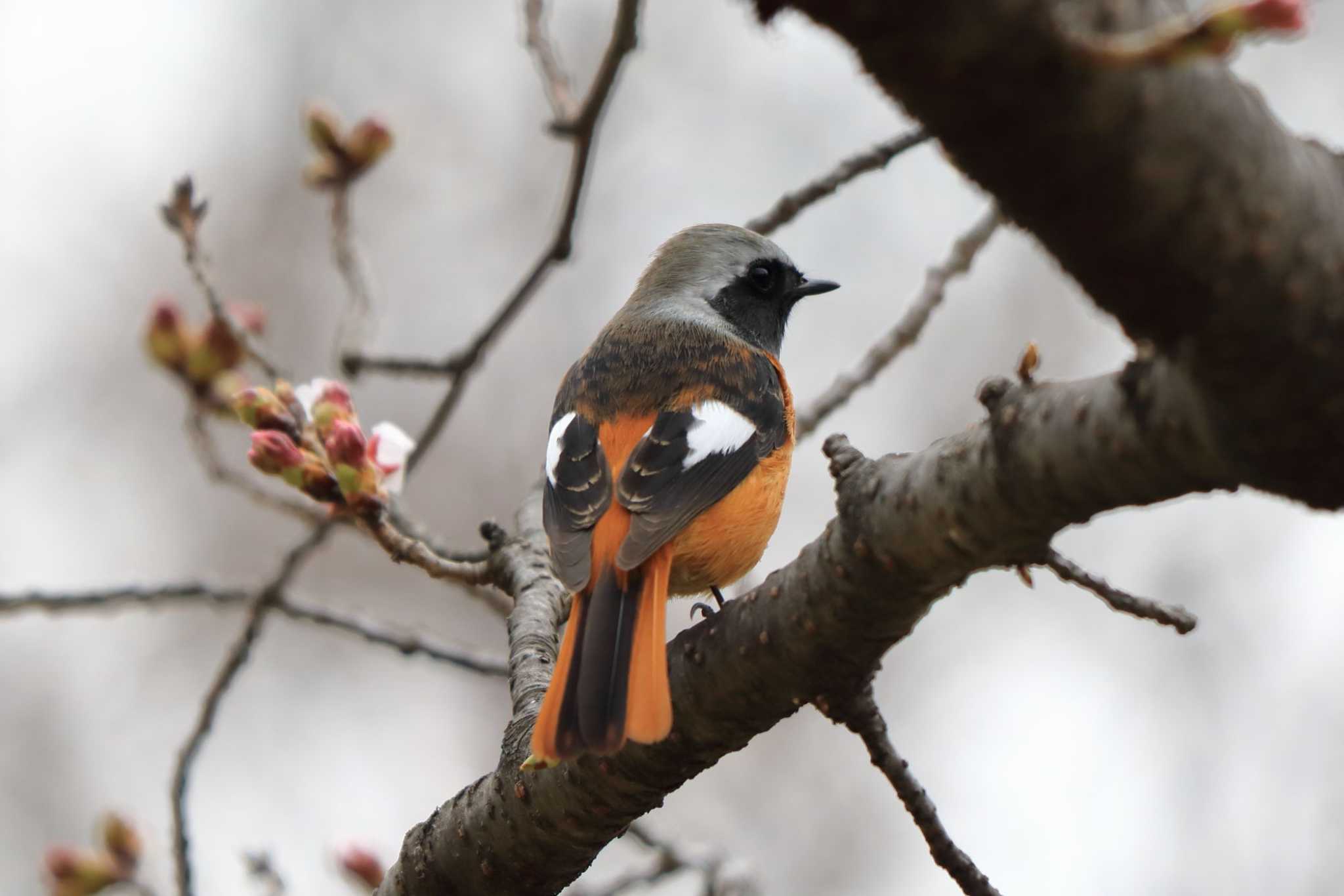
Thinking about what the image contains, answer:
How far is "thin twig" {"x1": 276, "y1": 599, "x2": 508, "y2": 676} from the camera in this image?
363 centimetres

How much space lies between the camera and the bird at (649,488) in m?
2.26

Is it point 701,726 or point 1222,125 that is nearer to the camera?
point 1222,125

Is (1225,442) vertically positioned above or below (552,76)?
below

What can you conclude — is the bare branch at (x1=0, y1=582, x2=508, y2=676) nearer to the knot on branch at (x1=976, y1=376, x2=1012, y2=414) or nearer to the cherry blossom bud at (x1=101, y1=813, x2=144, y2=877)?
the cherry blossom bud at (x1=101, y1=813, x2=144, y2=877)

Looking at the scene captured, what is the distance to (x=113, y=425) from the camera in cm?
998

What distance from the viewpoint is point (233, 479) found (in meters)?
4.17

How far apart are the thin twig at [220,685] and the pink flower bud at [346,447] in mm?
660

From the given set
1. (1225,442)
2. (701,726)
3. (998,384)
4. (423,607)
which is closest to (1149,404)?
(1225,442)

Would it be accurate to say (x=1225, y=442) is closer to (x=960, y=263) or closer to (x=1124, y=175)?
(x=1124, y=175)

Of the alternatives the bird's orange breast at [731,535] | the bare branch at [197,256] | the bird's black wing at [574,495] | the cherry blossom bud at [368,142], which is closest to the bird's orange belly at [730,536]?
the bird's orange breast at [731,535]

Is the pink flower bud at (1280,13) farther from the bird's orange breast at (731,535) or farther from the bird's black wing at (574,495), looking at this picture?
the bird's orange breast at (731,535)

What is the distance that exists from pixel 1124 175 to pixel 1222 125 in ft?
0.34

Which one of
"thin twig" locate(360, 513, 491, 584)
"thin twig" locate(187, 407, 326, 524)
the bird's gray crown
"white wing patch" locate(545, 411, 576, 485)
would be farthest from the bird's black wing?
the bird's gray crown

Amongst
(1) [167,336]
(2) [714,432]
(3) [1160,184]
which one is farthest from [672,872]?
(3) [1160,184]
